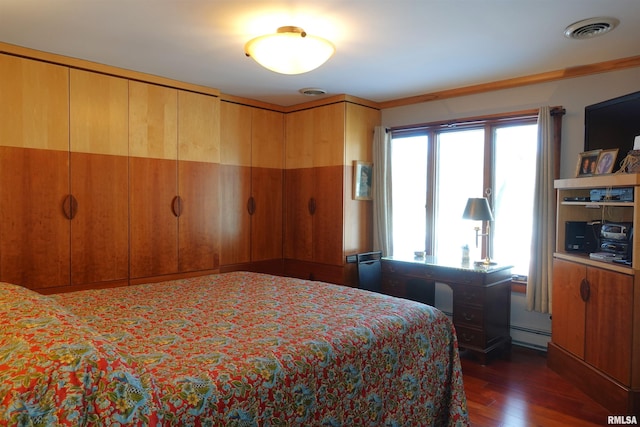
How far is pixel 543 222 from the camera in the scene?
3.69m

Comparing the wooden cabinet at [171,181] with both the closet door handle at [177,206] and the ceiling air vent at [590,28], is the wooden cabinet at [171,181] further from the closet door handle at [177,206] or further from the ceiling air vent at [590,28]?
the ceiling air vent at [590,28]

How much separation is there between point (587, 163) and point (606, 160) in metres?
0.17

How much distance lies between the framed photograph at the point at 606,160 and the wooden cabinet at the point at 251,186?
10.8 feet

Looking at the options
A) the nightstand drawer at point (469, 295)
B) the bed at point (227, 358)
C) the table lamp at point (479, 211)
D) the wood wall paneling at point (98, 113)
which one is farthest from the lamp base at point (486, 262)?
the wood wall paneling at point (98, 113)

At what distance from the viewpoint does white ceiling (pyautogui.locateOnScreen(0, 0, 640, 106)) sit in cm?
246

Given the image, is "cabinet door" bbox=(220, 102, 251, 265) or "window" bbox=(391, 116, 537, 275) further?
"cabinet door" bbox=(220, 102, 251, 265)

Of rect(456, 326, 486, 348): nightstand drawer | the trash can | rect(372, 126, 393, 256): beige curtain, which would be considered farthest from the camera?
rect(372, 126, 393, 256): beige curtain

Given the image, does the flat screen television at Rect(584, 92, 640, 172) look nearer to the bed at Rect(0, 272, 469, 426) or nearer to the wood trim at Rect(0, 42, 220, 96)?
the bed at Rect(0, 272, 469, 426)

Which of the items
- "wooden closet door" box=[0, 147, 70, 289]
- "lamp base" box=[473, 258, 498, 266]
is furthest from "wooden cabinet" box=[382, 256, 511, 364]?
"wooden closet door" box=[0, 147, 70, 289]

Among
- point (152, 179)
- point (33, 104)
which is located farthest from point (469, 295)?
point (33, 104)

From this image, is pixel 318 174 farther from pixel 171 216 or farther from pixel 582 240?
pixel 582 240

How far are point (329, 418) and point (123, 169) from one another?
9.76 feet

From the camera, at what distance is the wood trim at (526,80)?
3.35 meters

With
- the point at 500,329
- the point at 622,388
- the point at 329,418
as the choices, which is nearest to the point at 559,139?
the point at 500,329
